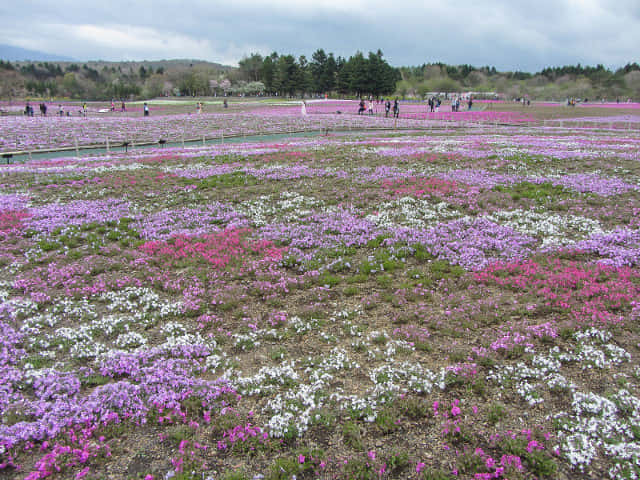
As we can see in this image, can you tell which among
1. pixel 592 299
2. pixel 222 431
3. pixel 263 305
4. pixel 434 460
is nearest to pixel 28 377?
pixel 222 431

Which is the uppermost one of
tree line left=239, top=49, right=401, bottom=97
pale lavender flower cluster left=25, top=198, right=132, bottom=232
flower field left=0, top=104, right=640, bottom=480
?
tree line left=239, top=49, right=401, bottom=97

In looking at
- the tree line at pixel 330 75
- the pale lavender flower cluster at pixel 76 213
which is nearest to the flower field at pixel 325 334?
the pale lavender flower cluster at pixel 76 213

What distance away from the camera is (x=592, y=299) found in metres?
8.55

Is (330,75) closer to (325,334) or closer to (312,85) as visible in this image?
(312,85)

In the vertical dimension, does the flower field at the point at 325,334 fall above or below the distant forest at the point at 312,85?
below

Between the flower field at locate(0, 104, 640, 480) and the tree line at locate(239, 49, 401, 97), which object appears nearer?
the flower field at locate(0, 104, 640, 480)

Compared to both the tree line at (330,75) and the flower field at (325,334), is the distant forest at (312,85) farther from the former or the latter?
the flower field at (325,334)

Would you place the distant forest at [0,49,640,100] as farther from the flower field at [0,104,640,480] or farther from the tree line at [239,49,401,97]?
the flower field at [0,104,640,480]

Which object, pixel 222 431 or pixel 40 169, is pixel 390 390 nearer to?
pixel 222 431

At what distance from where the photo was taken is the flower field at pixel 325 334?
525 cm

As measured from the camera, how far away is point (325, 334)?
26.2 feet

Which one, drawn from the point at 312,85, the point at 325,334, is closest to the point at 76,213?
the point at 325,334

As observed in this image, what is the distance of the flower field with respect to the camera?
207 inches

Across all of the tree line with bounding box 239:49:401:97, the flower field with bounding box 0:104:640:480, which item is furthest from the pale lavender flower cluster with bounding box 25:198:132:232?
the tree line with bounding box 239:49:401:97
